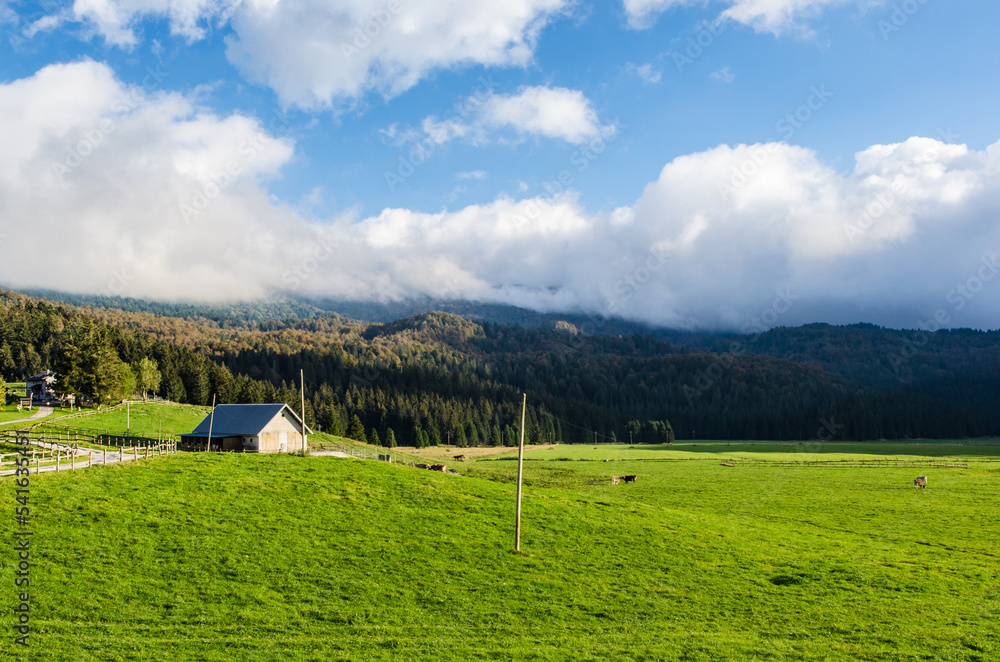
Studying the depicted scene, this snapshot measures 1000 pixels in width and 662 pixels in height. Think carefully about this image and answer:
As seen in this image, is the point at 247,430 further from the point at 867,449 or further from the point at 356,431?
the point at 867,449

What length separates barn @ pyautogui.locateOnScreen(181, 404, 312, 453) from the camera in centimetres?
6475

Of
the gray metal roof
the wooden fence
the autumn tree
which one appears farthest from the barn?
the autumn tree

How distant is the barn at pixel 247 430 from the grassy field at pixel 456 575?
1733cm

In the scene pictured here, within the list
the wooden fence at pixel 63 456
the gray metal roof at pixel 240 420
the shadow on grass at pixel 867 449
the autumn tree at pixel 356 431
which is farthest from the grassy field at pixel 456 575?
the shadow on grass at pixel 867 449

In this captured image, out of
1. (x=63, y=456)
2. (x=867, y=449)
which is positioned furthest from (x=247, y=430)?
(x=867, y=449)

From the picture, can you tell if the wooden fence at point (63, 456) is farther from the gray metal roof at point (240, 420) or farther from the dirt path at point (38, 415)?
the dirt path at point (38, 415)

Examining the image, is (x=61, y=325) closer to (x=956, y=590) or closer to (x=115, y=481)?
(x=115, y=481)

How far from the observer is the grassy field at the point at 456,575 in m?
20.1

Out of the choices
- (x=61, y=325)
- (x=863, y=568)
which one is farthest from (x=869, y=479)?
(x=61, y=325)

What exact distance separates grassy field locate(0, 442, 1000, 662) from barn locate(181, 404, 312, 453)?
17.3 m

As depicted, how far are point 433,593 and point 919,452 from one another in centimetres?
14102

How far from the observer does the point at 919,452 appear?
12875 centimetres

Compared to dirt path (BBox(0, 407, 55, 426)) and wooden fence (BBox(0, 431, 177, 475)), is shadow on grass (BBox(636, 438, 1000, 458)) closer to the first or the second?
wooden fence (BBox(0, 431, 177, 475))

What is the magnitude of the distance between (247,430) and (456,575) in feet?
148
